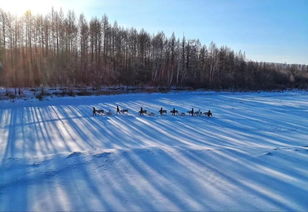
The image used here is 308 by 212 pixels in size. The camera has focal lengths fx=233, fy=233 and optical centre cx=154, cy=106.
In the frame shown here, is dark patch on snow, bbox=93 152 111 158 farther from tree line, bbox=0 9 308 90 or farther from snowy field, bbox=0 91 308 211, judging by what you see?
tree line, bbox=0 9 308 90

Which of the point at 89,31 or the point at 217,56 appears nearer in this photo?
the point at 89,31

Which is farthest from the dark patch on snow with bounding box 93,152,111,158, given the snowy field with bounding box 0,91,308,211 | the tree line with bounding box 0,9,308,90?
the tree line with bounding box 0,9,308,90

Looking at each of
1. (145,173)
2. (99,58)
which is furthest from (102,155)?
(99,58)

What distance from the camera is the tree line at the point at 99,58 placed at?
33.6m

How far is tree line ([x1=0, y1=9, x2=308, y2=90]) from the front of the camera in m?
33.6

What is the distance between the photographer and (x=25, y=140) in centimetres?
940

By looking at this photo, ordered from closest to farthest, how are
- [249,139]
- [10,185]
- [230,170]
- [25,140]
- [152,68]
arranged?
[10,185]
[230,170]
[25,140]
[249,139]
[152,68]

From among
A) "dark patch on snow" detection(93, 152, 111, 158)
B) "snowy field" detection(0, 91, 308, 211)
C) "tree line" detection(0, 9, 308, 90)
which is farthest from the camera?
"tree line" detection(0, 9, 308, 90)

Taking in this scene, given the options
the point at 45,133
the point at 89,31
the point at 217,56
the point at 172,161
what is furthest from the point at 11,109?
the point at 217,56

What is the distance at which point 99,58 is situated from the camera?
148 ft

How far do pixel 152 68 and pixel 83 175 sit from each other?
1783 inches

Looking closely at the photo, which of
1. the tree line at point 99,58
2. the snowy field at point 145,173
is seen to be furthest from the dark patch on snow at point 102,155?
the tree line at point 99,58

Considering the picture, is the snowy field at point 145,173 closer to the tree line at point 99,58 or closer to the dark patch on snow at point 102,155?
the dark patch on snow at point 102,155

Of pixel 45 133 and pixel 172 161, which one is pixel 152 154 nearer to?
pixel 172 161
